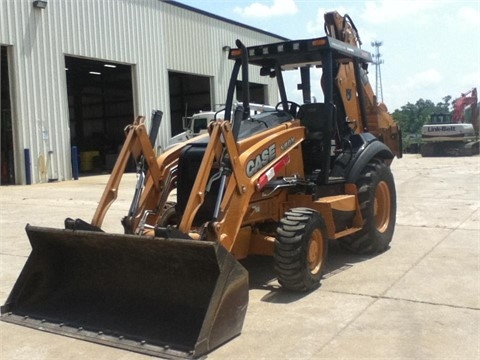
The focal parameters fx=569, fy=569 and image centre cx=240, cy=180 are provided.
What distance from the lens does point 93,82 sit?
33469 millimetres

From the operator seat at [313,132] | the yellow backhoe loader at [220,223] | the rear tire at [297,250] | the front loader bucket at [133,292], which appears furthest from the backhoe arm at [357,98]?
the front loader bucket at [133,292]

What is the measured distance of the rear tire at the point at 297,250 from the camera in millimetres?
5090

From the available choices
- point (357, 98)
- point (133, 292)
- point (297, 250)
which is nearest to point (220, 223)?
point (297, 250)

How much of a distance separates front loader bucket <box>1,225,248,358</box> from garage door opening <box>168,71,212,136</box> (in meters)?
27.8

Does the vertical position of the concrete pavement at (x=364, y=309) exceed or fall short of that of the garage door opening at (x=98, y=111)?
it falls short

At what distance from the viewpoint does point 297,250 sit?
5070 mm

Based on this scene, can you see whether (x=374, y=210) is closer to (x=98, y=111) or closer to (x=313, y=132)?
(x=313, y=132)

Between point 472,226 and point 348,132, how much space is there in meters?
3.07

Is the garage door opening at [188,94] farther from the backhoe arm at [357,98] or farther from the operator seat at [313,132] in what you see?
the operator seat at [313,132]

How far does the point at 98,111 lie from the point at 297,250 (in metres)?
34.9

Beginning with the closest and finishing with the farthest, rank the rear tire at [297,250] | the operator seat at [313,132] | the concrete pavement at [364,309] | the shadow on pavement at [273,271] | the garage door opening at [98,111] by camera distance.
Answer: the concrete pavement at [364,309] < the rear tire at [297,250] < the shadow on pavement at [273,271] < the operator seat at [313,132] < the garage door opening at [98,111]

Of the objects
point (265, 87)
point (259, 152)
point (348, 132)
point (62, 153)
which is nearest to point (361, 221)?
point (348, 132)

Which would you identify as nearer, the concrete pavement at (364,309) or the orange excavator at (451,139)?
the concrete pavement at (364,309)

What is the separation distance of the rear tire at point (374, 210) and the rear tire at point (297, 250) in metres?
1.39
